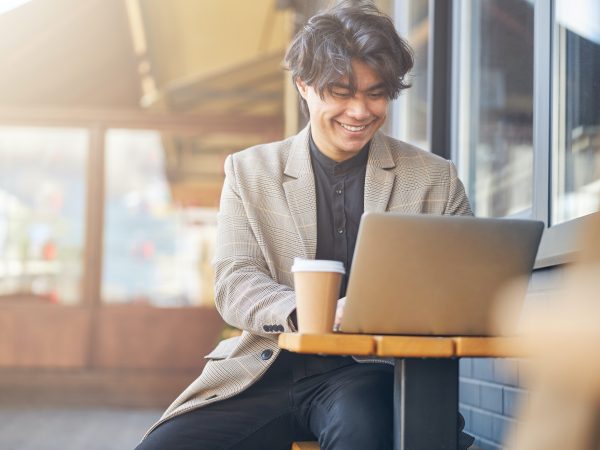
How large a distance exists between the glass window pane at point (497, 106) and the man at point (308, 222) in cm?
89

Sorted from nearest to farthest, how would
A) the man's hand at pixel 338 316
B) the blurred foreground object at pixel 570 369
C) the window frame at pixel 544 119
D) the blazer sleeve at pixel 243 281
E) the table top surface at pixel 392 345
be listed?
the blurred foreground object at pixel 570 369
the table top surface at pixel 392 345
the man's hand at pixel 338 316
the blazer sleeve at pixel 243 281
the window frame at pixel 544 119

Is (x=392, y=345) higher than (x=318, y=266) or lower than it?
lower

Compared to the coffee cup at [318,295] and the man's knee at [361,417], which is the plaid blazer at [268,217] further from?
the coffee cup at [318,295]

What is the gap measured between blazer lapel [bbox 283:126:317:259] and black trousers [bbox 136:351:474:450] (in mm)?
270

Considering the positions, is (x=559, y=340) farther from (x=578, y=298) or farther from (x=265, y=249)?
(x=265, y=249)

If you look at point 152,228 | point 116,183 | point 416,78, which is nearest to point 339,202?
point 416,78

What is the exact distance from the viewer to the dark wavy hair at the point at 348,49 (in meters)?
2.10

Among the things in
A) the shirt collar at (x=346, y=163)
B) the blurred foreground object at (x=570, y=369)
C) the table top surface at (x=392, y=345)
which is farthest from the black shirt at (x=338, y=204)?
the blurred foreground object at (x=570, y=369)

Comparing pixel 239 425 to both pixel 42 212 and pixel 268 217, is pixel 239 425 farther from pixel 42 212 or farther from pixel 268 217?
pixel 42 212

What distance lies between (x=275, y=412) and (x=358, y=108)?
681mm

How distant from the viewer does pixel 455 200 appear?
226cm

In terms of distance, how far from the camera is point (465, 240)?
5.25ft

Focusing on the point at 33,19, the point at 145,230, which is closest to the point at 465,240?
the point at 145,230

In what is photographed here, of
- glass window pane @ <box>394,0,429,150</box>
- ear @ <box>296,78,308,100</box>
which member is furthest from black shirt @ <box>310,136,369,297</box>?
glass window pane @ <box>394,0,429,150</box>
